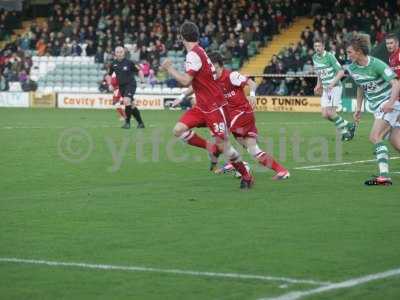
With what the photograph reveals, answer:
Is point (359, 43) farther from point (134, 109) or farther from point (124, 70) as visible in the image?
point (124, 70)

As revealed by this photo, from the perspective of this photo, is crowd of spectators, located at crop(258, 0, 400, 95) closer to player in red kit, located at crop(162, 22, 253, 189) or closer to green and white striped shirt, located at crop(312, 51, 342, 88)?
green and white striped shirt, located at crop(312, 51, 342, 88)

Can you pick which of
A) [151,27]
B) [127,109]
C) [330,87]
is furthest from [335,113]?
[151,27]

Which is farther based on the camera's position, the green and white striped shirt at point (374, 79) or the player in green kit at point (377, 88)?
the green and white striped shirt at point (374, 79)

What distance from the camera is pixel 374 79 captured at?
1298 cm

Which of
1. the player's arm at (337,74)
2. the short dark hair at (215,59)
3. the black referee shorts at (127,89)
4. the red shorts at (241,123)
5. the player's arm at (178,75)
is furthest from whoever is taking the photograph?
the black referee shorts at (127,89)

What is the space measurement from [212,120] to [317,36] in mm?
25926

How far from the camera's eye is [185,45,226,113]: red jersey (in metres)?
12.3

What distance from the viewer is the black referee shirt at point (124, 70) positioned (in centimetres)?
2673

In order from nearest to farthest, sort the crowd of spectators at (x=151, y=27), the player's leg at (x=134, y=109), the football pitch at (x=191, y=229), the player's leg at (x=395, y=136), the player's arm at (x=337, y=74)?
the football pitch at (x=191, y=229), the player's leg at (x=395, y=136), the player's arm at (x=337, y=74), the player's leg at (x=134, y=109), the crowd of spectators at (x=151, y=27)

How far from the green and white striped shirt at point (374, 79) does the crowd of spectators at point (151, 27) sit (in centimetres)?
2690

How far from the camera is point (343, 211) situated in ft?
34.4

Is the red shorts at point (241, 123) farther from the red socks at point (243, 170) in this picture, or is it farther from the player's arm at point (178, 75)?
the player's arm at point (178, 75)

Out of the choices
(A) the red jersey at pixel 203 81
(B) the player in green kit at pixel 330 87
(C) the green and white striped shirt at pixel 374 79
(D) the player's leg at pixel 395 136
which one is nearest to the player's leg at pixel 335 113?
(B) the player in green kit at pixel 330 87

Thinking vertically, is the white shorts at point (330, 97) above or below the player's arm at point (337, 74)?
below
